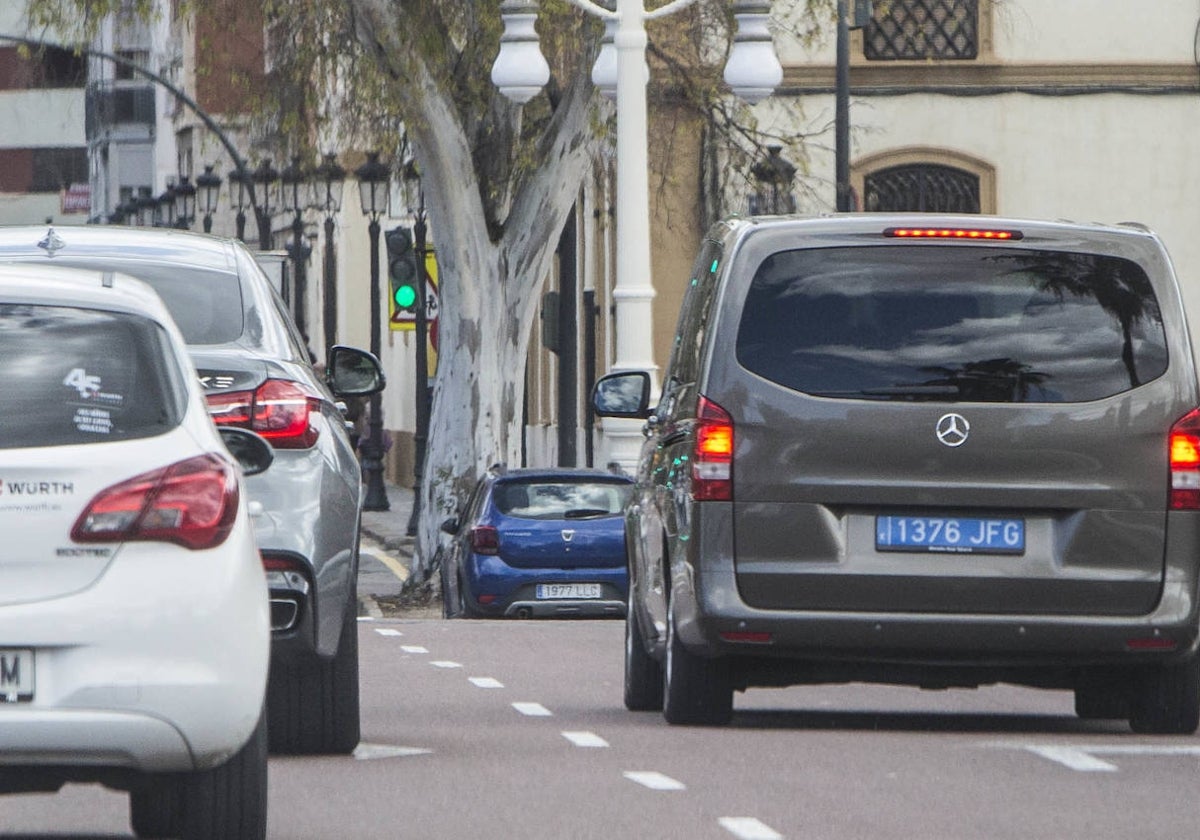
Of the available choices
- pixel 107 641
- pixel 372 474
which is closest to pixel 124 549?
pixel 107 641

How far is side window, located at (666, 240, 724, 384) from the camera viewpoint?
36.6ft

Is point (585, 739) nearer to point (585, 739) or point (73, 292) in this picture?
point (585, 739)

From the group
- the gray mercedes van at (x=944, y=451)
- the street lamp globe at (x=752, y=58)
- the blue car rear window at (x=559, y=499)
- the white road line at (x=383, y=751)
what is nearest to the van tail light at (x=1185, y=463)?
the gray mercedes van at (x=944, y=451)

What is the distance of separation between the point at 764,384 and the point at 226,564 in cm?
402

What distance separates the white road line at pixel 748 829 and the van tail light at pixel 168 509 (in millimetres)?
1926

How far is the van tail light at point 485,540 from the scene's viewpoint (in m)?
22.3

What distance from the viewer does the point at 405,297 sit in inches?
1446

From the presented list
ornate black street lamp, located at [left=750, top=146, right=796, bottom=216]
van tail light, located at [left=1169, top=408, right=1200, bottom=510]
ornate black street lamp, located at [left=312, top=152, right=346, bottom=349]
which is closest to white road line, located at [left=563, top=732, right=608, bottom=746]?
van tail light, located at [left=1169, top=408, right=1200, bottom=510]

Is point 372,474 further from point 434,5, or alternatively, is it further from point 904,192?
point 434,5

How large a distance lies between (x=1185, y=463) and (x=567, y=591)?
38.6ft

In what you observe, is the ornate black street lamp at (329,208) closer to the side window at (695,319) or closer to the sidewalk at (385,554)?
the sidewalk at (385,554)

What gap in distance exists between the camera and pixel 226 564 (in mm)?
6871

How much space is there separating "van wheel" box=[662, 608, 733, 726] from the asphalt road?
11cm

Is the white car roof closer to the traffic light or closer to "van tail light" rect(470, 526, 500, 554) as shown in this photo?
"van tail light" rect(470, 526, 500, 554)
